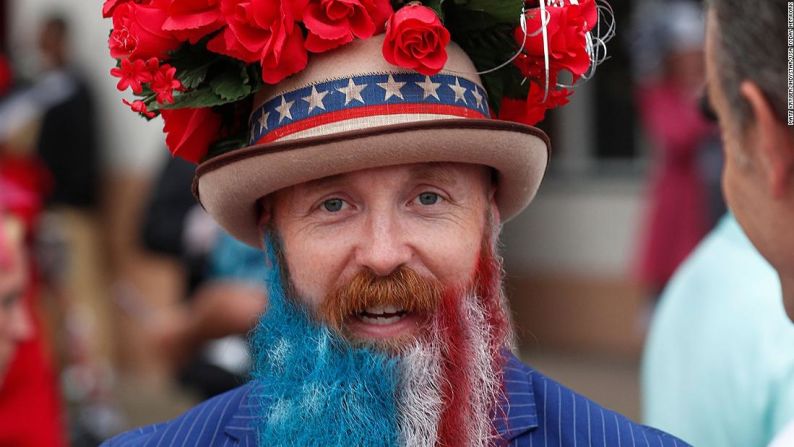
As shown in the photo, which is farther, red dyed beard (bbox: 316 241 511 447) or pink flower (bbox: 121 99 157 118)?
pink flower (bbox: 121 99 157 118)

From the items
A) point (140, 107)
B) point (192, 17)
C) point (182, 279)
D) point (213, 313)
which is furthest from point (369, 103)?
point (182, 279)

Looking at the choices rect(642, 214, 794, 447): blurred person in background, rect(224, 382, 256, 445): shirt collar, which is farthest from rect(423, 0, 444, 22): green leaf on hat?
rect(642, 214, 794, 447): blurred person in background

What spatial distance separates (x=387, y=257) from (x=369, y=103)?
11.1 inches

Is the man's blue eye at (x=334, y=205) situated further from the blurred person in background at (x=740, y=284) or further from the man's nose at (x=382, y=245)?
the blurred person in background at (x=740, y=284)

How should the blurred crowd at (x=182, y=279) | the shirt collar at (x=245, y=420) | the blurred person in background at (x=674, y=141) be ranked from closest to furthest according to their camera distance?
the shirt collar at (x=245, y=420) < the blurred crowd at (x=182, y=279) < the blurred person in background at (x=674, y=141)

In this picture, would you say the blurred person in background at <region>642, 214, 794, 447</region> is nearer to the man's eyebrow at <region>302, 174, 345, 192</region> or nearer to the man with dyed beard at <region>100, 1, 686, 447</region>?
the man with dyed beard at <region>100, 1, 686, 447</region>

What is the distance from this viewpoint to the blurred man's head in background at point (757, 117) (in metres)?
1.95

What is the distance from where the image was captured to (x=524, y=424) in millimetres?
2506

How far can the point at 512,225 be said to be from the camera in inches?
392

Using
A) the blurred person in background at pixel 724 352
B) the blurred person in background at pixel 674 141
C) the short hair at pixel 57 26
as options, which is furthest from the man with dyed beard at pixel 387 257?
the short hair at pixel 57 26

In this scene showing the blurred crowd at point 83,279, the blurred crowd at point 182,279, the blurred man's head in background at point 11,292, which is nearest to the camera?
the blurred crowd at point 182,279

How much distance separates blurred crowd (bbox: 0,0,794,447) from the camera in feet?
10.8

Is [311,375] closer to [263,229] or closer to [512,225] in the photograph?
[263,229]

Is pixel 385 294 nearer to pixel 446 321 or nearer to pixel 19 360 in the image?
pixel 446 321
